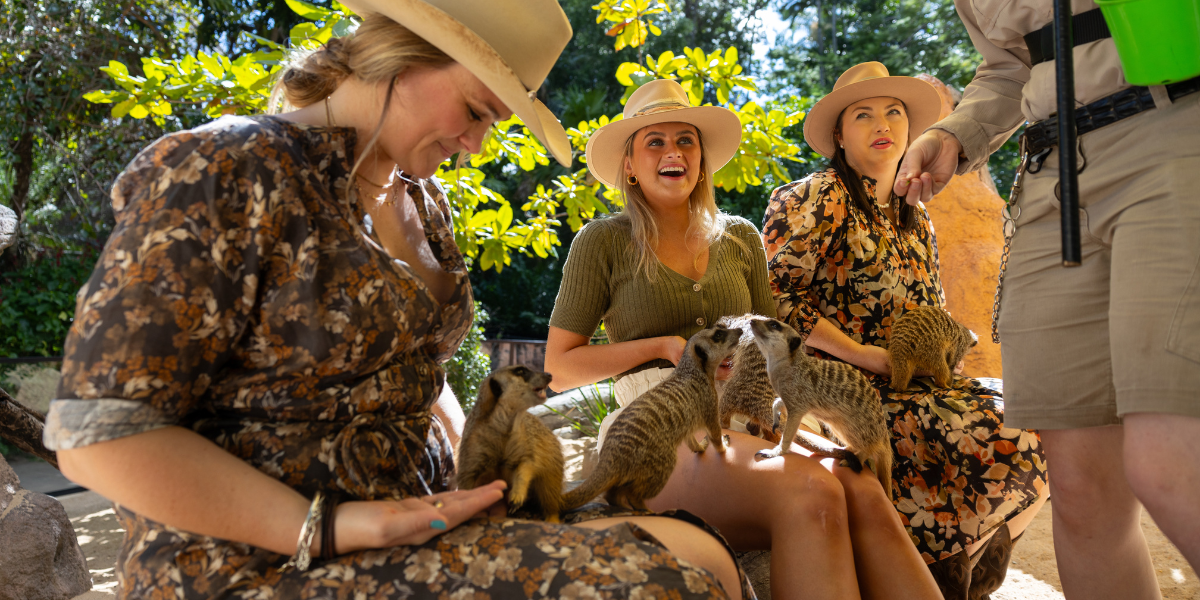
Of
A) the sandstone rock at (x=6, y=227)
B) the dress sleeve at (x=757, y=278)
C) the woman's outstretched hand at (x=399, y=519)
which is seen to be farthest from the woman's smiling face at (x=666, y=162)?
the sandstone rock at (x=6, y=227)

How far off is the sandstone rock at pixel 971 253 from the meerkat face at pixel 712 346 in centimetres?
449

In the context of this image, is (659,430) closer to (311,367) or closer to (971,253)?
(311,367)

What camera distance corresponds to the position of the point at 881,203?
2.96 meters

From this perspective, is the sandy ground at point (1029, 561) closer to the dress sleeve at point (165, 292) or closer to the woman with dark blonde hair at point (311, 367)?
the woman with dark blonde hair at point (311, 367)

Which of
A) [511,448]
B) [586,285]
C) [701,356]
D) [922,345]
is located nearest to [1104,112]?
[701,356]

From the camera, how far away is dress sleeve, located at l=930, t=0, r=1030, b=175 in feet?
6.04

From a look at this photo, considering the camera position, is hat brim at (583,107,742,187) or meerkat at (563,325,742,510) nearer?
meerkat at (563,325,742,510)

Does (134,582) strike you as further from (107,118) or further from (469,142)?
(107,118)

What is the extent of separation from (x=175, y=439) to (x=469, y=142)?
2.51 ft

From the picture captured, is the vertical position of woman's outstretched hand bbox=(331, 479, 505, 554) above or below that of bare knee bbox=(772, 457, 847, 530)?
above

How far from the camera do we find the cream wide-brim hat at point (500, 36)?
1394mm

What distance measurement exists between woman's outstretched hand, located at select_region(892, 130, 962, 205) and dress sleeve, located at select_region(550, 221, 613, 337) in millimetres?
1089

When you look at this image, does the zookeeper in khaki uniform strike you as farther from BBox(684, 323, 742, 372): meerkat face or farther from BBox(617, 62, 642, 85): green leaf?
BBox(617, 62, 642, 85): green leaf

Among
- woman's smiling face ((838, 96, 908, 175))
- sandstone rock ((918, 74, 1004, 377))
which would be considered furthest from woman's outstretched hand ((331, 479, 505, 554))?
sandstone rock ((918, 74, 1004, 377))
